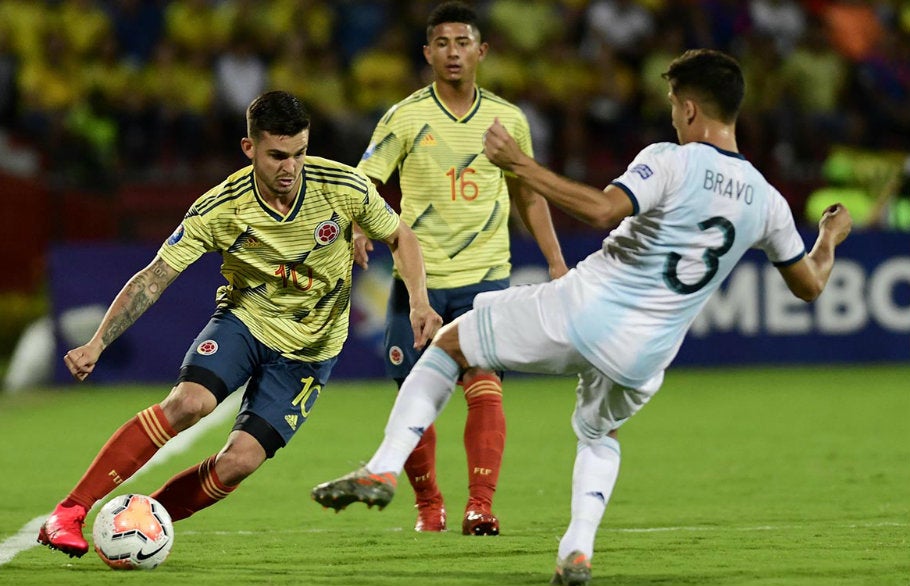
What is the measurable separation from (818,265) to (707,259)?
0.55 meters

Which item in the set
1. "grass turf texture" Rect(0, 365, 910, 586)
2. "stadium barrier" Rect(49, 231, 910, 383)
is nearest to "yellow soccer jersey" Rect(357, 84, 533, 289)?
"grass turf texture" Rect(0, 365, 910, 586)

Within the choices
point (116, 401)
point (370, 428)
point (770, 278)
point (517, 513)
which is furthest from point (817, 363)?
point (517, 513)

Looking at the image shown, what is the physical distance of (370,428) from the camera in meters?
10.6

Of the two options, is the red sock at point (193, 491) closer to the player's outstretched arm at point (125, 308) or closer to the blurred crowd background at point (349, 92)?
the player's outstretched arm at point (125, 308)

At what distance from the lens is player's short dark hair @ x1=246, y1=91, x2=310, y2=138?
228 inches

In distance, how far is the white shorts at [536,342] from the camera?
5.20 m

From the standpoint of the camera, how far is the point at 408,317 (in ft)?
23.7

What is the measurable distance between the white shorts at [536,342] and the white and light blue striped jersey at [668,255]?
0.22ft

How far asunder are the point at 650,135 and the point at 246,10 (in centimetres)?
461

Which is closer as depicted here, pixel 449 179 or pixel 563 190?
pixel 563 190

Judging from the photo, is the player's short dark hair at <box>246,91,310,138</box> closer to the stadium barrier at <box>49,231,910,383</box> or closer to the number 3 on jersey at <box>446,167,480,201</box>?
the number 3 on jersey at <box>446,167,480,201</box>

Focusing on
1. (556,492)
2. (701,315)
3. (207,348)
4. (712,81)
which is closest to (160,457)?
(556,492)

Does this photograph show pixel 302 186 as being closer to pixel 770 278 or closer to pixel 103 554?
pixel 103 554

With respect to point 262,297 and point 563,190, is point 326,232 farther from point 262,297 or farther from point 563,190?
point 563,190
